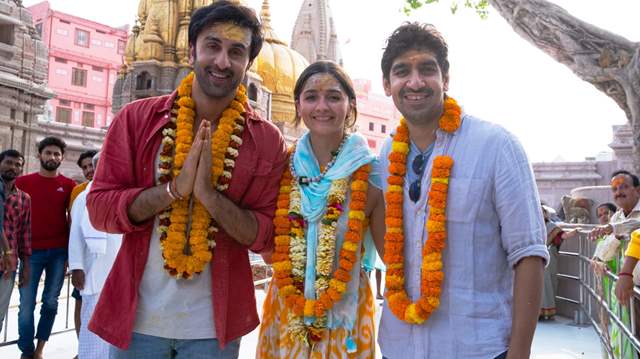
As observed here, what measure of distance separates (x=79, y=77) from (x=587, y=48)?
29340 millimetres

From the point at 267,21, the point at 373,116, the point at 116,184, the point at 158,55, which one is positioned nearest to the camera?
the point at 116,184

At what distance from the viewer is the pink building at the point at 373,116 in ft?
131

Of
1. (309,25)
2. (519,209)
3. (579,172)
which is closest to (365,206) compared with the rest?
(519,209)

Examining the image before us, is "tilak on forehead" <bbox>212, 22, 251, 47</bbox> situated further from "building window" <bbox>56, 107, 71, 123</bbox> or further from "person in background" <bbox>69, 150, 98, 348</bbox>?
"building window" <bbox>56, 107, 71, 123</bbox>

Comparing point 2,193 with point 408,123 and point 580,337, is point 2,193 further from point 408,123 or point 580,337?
point 580,337

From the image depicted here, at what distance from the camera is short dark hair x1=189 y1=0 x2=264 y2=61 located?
1.96 m

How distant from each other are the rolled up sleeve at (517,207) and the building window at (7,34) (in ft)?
45.3

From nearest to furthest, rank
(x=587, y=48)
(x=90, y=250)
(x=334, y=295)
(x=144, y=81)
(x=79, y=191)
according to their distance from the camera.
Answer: (x=334, y=295)
(x=90, y=250)
(x=79, y=191)
(x=587, y=48)
(x=144, y=81)

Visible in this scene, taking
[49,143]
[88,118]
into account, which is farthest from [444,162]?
[88,118]

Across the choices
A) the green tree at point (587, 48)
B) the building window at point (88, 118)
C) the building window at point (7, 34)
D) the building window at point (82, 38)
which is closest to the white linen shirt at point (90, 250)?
the green tree at point (587, 48)

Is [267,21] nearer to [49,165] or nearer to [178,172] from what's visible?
[49,165]

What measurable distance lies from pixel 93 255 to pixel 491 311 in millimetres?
3236

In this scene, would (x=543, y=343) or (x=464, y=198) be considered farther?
(x=543, y=343)

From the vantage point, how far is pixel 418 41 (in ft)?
6.13
